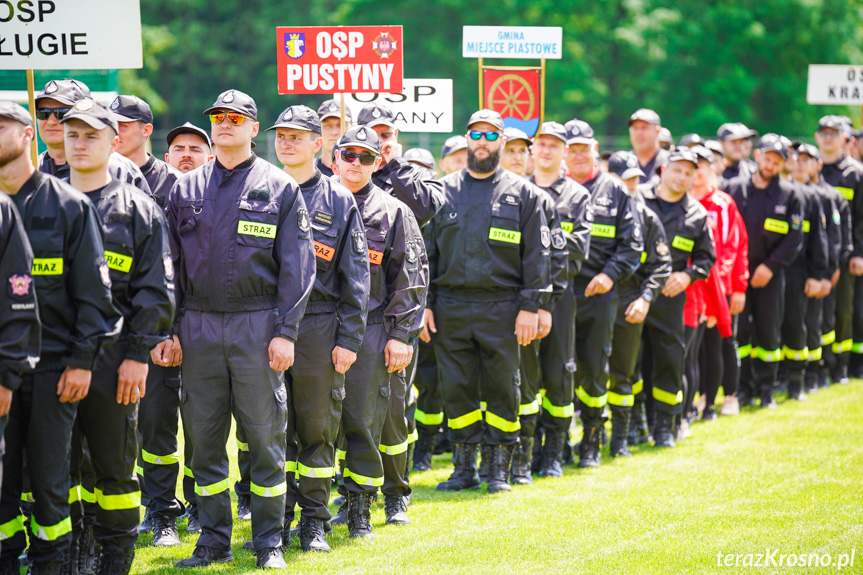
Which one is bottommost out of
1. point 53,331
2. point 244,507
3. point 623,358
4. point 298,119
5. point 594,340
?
point 244,507

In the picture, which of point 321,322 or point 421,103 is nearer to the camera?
point 321,322

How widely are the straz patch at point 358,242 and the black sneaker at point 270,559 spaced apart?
1816mm

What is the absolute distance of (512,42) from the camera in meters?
9.60

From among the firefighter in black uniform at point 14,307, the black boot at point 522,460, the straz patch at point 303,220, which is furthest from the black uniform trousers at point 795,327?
the firefighter in black uniform at point 14,307

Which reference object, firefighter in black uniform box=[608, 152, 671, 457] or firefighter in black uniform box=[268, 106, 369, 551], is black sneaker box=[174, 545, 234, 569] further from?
firefighter in black uniform box=[608, 152, 671, 457]

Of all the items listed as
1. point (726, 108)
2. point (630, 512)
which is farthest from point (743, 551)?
point (726, 108)

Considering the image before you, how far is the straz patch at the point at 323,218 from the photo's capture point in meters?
6.04

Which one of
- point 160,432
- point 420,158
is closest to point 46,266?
point 160,432

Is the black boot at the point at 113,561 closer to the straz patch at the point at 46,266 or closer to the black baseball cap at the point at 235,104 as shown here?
the straz patch at the point at 46,266

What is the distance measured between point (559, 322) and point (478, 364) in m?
0.91

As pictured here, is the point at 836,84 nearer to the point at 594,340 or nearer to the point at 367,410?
the point at 594,340

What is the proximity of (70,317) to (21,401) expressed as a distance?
468mm

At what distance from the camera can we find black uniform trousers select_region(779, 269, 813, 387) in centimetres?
1178

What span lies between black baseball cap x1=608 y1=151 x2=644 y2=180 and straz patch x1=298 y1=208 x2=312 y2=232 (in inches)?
179
